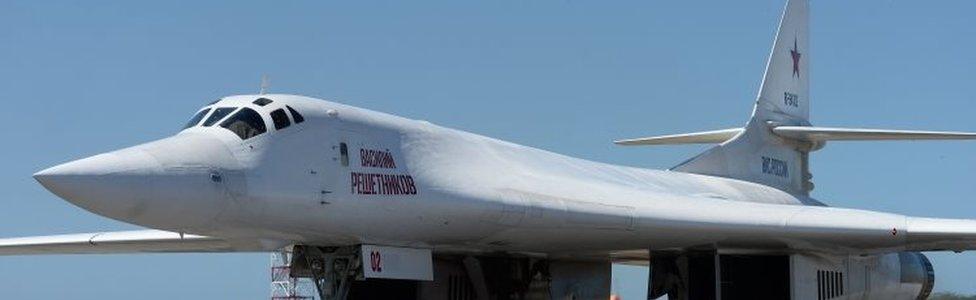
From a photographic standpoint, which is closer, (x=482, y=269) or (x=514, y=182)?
(x=514, y=182)

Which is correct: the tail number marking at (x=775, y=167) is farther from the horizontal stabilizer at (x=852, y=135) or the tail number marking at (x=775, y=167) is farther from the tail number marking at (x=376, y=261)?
the tail number marking at (x=376, y=261)

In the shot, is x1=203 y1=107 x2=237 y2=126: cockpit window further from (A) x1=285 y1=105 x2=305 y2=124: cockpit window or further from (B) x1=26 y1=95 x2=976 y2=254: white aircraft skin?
(A) x1=285 y1=105 x2=305 y2=124: cockpit window

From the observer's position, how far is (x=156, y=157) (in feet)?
37.3

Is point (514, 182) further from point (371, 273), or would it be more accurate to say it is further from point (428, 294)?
point (428, 294)

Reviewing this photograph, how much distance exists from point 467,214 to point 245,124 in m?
2.35

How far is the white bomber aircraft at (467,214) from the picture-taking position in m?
11.7

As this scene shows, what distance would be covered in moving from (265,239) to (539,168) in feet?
11.6

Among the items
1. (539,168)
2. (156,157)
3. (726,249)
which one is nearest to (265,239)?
(156,157)

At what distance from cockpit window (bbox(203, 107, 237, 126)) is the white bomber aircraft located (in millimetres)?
27

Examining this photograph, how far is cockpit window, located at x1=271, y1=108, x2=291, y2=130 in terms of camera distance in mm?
12406

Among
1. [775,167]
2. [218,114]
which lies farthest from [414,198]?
[775,167]

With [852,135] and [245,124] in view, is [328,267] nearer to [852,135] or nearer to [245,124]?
[245,124]

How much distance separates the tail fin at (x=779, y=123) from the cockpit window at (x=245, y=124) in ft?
29.3

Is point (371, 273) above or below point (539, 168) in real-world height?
below
